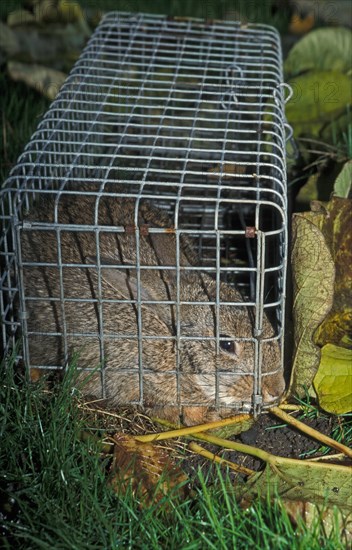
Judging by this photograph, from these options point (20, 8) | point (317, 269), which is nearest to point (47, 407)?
point (317, 269)

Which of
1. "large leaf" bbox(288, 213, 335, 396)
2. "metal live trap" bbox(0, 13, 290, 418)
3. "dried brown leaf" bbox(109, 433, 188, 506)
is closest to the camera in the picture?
"dried brown leaf" bbox(109, 433, 188, 506)

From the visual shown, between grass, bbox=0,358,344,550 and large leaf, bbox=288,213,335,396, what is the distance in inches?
26.0

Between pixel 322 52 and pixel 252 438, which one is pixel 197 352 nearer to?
pixel 252 438

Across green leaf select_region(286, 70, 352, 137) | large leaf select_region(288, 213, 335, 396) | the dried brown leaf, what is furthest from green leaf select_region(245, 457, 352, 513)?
green leaf select_region(286, 70, 352, 137)

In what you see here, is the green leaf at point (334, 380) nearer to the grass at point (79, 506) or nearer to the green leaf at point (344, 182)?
the grass at point (79, 506)

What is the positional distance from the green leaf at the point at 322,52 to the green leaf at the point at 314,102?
1.37ft

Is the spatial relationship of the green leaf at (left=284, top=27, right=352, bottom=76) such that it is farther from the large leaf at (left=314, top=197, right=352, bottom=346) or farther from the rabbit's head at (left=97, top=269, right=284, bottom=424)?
the rabbit's head at (left=97, top=269, right=284, bottom=424)

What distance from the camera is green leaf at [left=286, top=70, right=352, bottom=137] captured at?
5.62 meters

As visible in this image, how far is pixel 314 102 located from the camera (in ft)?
18.5

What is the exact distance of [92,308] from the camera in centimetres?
361

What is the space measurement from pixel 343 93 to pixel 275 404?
295 centimetres

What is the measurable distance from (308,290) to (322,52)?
3.14m

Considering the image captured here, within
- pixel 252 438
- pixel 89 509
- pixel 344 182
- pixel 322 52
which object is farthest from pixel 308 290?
pixel 322 52

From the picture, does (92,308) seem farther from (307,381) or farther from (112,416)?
(307,381)
